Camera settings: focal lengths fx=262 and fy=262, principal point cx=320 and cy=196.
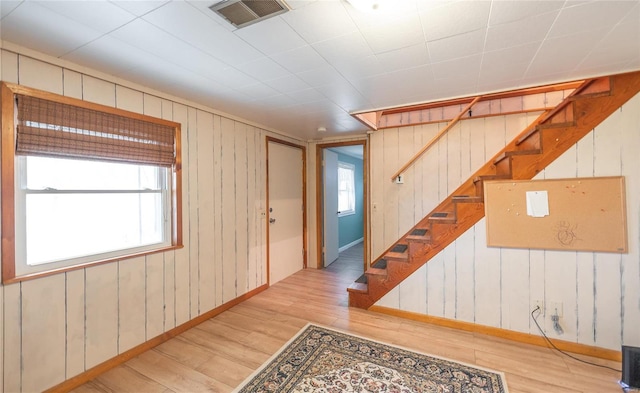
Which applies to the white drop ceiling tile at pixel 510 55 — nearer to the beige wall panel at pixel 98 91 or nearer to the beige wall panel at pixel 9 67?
the beige wall panel at pixel 98 91

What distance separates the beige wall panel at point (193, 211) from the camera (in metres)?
2.72

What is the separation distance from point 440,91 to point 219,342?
3.14 meters

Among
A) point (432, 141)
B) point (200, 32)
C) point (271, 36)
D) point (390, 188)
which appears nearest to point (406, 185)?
point (390, 188)

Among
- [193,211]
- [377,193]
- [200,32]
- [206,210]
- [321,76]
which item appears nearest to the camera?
[200,32]

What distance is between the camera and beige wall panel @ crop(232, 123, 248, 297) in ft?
10.9

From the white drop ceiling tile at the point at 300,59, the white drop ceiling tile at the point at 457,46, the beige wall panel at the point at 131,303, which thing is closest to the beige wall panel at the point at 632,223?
the white drop ceiling tile at the point at 457,46

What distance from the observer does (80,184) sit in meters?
2.01

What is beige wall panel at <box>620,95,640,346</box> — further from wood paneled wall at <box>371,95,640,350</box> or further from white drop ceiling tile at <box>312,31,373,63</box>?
white drop ceiling tile at <box>312,31,373,63</box>

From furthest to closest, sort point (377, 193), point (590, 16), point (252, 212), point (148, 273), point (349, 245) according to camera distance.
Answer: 1. point (349, 245)
2. point (377, 193)
3. point (252, 212)
4. point (148, 273)
5. point (590, 16)

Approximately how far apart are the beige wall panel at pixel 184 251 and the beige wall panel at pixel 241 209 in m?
0.68

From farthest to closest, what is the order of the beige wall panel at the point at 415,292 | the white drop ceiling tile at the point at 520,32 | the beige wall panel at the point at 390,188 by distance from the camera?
the beige wall panel at the point at 390,188, the beige wall panel at the point at 415,292, the white drop ceiling tile at the point at 520,32

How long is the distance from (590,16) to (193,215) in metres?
3.31

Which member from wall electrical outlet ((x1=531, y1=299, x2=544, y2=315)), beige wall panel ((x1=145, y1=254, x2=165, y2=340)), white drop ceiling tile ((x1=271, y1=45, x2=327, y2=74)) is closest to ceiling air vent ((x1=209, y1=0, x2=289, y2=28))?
white drop ceiling tile ((x1=271, y1=45, x2=327, y2=74))

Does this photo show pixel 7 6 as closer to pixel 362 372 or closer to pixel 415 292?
pixel 362 372
